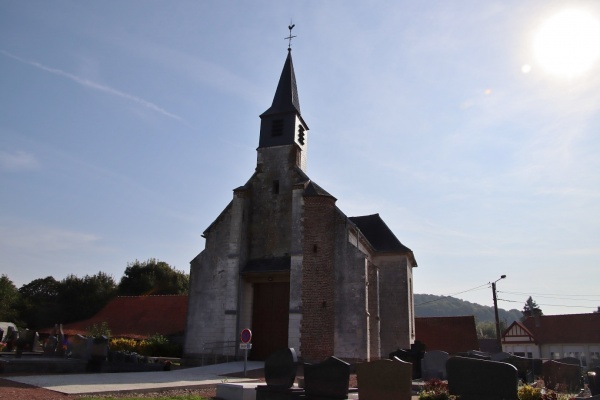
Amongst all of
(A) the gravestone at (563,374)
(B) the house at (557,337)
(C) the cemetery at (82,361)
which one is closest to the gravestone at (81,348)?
(C) the cemetery at (82,361)

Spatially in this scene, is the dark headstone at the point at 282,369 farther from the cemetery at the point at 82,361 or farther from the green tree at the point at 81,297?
the green tree at the point at 81,297

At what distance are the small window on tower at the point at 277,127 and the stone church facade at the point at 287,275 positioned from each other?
57 millimetres

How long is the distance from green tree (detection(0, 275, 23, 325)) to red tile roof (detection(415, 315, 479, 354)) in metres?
36.6

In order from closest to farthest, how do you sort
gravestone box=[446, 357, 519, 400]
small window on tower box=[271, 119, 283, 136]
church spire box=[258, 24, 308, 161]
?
gravestone box=[446, 357, 519, 400] < church spire box=[258, 24, 308, 161] < small window on tower box=[271, 119, 283, 136]

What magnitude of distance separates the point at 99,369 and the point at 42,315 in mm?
35672

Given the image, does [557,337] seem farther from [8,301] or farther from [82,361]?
[8,301]

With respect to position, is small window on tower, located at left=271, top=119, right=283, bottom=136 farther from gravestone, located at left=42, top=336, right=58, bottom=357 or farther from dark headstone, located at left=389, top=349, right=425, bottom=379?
gravestone, located at left=42, top=336, right=58, bottom=357

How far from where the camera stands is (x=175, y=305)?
104 ft

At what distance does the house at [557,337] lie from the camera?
1635 inches

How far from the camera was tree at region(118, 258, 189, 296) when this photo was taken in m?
49.2

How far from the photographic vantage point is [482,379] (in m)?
7.67

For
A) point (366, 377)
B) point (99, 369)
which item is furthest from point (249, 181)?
point (366, 377)

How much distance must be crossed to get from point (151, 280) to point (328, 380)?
44314 millimetres

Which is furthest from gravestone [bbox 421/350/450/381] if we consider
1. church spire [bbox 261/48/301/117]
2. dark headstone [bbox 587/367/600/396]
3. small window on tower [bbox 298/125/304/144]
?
church spire [bbox 261/48/301/117]
